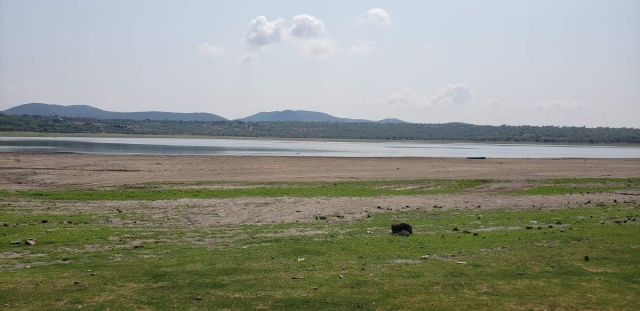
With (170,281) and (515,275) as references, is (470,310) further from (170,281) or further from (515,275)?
(170,281)

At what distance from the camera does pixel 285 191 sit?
99.2 feet

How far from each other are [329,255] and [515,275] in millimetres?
4830

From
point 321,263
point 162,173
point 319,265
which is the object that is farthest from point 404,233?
point 162,173

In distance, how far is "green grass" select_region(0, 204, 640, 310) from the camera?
1049 cm

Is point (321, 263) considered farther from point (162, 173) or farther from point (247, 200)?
point (162, 173)

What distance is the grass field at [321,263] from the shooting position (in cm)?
1051

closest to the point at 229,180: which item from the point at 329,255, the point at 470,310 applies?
the point at 329,255

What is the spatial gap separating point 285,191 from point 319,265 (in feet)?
55.5

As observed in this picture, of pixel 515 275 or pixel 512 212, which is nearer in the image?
pixel 515 275

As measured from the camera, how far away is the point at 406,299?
10516mm

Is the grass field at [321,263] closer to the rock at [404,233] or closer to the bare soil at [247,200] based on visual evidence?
the rock at [404,233]

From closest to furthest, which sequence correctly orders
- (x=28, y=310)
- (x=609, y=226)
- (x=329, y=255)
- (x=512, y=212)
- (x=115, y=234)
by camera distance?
(x=28, y=310) → (x=329, y=255) → (x=115, y=234) → (x=609, y=226) → (x=512, y=212)

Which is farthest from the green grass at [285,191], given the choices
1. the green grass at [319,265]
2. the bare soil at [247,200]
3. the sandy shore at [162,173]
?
the green grass at [319,265]

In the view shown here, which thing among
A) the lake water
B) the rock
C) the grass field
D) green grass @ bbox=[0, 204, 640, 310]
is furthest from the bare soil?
the lake water
